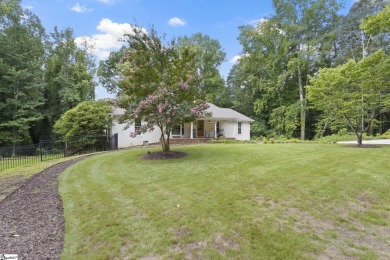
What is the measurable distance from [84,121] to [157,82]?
914 centimetres

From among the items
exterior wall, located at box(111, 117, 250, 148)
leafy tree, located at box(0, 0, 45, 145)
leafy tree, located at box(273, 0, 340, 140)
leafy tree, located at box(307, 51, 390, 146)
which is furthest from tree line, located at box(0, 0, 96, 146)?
leafy tree, located at box(273, 0, 340, 140)

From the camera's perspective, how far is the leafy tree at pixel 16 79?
66.7 ft

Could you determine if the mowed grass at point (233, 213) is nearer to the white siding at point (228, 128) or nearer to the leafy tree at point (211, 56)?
the white siding at point (228, 128)

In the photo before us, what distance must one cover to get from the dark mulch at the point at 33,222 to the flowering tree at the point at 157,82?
4167 millimetres

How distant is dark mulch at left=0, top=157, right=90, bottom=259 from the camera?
11.3 ft

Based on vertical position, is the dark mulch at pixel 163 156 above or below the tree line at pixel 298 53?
below

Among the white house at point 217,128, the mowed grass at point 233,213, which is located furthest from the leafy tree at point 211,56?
the mowed grass at point 233,213

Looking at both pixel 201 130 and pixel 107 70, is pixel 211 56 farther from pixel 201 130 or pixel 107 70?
pixel 201 130

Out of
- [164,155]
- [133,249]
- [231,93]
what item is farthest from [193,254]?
[231,93]

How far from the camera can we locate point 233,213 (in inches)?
160

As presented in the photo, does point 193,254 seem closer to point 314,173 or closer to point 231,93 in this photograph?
point 314,173

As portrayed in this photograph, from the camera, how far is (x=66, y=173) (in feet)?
26.3

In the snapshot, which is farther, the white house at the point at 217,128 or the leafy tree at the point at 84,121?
the white house at the point at 217,128

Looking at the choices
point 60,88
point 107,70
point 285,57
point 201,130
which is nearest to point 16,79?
point 60,88
